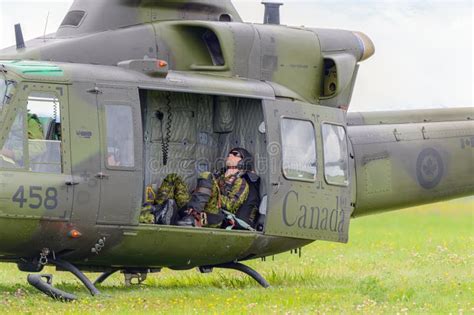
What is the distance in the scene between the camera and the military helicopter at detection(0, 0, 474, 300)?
12438 millimetres

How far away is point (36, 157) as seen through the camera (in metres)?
12.3

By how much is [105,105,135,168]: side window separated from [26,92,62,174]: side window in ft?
1.74

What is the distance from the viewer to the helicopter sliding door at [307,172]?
13.9m

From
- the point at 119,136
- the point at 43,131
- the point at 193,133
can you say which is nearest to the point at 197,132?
the point at 193,133

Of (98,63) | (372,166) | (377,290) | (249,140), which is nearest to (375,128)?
(372,166)

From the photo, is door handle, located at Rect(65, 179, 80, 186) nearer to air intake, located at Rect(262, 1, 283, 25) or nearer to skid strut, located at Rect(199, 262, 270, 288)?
skid strut, located at Rect(199, 262, 270, 288)

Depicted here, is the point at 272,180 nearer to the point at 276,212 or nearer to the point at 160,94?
the point at 276,212

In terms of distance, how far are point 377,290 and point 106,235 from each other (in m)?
2.95

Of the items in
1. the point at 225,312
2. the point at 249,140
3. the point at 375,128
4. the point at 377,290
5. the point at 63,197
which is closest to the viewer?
the point at 225,312

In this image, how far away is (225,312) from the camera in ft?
37.8

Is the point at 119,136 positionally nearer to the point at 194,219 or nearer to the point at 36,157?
the point at 36,157

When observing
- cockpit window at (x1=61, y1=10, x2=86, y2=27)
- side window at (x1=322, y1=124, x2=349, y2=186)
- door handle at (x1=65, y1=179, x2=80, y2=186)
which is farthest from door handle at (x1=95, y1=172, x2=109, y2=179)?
side window at (x1=322, y1=124, x2=349, y2=186)

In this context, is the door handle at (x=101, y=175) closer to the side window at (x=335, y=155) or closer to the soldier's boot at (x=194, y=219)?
the soldier's boot at (x=194, y=219)

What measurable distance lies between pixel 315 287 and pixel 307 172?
51.5 inches
